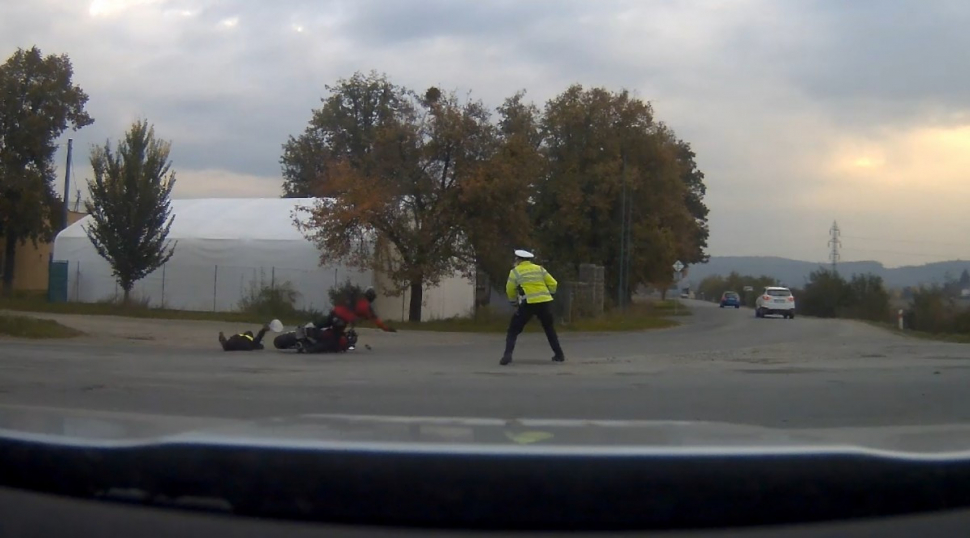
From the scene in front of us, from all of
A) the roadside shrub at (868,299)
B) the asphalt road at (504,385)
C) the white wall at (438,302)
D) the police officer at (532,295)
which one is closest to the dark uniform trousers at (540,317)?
the police officer at (532,295)

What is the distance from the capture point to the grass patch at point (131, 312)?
2655cm

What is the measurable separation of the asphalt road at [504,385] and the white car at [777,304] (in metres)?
30.2

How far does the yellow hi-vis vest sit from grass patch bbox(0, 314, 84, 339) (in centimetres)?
982

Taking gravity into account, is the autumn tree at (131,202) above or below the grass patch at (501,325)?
above

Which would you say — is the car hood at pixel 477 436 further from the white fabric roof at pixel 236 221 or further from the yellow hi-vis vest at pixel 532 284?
the white fabric roof at pixel 236 221

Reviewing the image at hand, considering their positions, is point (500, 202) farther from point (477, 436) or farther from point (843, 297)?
point (843, 297)

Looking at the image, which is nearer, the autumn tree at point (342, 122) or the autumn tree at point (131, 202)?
the autumn tree at point (131, 202)

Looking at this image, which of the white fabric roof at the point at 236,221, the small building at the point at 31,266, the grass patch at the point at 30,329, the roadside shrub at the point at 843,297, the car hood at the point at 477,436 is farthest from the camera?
the roadside shrub at the point at 843,297

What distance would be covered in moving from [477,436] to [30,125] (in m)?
38.3

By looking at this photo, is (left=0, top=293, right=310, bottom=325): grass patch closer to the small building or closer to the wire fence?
the wire fence

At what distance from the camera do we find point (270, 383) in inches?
383

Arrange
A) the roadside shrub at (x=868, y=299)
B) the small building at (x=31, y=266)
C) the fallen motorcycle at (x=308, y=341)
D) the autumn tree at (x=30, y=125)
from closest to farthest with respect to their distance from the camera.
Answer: the fallen motorcycle at (x=308, y=341) < the autumn tree at (x=30, y=125) < the small building at (x=31, y=266) < the roadside shrub at (x=868, y=299)

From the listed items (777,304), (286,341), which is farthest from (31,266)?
(777,304)

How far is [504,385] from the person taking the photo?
9.54m
